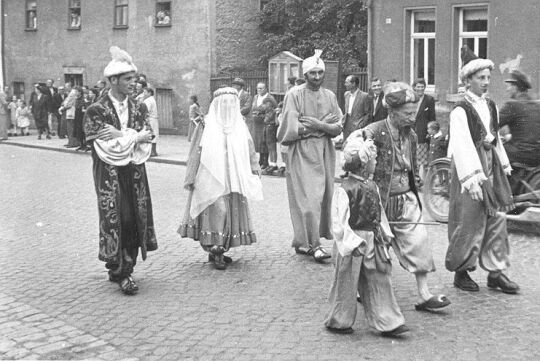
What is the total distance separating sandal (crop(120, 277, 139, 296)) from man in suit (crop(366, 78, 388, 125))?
27.4ft

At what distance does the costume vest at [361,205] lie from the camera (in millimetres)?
6184

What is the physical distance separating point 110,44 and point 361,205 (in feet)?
91.9

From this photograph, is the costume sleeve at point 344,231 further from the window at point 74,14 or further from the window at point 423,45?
the window at point 74,14

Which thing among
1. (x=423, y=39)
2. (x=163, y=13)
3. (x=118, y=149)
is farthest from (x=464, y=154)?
(x=163, y=13)

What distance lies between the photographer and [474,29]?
64.8 ft

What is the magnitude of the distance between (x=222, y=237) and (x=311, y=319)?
217cm

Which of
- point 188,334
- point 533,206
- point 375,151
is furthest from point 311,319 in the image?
point 533,206

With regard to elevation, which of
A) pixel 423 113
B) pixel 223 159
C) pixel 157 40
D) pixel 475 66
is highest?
pixel 157 40

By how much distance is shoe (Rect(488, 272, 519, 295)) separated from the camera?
23.7 feet

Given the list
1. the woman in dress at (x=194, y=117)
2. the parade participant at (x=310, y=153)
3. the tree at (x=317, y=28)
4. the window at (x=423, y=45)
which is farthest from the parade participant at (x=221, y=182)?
the tree at (x=317, y=28)

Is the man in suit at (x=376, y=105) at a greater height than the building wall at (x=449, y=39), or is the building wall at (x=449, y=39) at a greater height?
the building wall at (x=449, y=39)

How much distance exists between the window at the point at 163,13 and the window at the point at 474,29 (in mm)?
13351

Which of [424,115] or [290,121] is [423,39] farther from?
[290,121]

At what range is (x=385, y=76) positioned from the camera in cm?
2150
